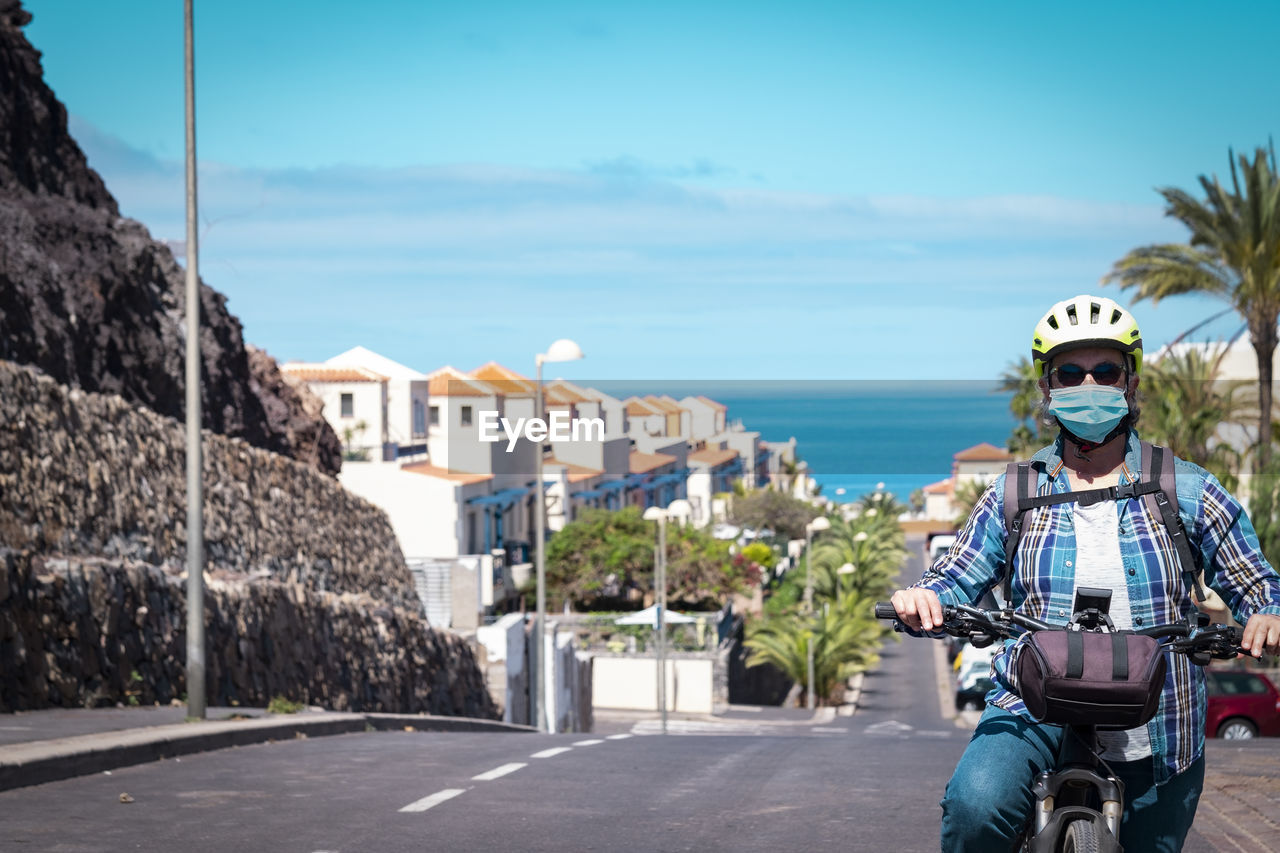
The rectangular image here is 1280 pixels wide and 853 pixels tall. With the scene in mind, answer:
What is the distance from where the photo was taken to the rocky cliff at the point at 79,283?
2531 cm

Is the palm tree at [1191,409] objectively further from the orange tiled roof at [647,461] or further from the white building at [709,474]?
the white building at [709,474]

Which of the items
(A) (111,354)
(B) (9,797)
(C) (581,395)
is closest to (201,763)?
(B) (9,797)

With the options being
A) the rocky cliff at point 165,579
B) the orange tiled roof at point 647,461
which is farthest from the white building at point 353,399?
the rocky cliff at point 165,579

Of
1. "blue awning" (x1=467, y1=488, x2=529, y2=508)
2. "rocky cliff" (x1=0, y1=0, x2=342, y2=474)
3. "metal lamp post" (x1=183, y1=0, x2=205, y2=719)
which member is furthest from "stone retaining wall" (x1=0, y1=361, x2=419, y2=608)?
"blue awning" (x1=467, y1=488, x2=529, y2=508)

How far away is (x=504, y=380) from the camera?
9400 cm

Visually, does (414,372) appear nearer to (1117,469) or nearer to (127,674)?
(127,674)

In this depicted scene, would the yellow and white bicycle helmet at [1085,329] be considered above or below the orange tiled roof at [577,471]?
below

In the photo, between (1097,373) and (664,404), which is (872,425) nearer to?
(664,404)

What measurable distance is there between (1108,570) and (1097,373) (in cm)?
55

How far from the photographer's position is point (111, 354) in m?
28.3

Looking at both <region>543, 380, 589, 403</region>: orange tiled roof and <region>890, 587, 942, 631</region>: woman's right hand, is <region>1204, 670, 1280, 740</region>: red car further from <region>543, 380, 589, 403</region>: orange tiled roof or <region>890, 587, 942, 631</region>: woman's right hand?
<region>543, 380, 589, 403</region>: orange tiled roof

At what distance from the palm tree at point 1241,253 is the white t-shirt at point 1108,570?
30.8 m

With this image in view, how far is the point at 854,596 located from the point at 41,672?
55.3 m

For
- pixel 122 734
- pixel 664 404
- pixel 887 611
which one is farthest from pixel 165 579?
pixel 664 404
